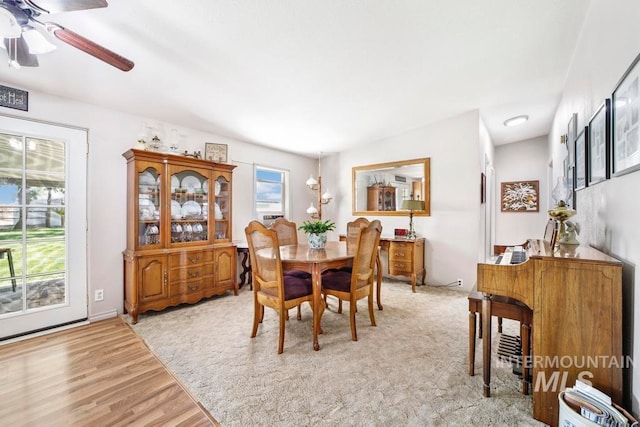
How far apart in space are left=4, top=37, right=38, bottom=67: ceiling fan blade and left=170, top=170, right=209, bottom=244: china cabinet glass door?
5.14ft

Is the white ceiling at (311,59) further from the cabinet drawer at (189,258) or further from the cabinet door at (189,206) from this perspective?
the cabinet drawer at (189,258)

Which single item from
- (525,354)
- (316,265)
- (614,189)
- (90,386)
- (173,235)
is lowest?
(90,386)

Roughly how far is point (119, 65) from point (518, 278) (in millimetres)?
2702

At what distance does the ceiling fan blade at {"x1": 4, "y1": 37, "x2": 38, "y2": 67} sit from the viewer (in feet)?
5.12

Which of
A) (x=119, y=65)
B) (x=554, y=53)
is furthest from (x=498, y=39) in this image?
(x=119, y=65)

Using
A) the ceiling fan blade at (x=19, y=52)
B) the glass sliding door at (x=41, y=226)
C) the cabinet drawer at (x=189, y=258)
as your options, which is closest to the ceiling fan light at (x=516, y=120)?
the cabinet drawer at (x=189, y=258)

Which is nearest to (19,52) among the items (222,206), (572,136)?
(222,206)

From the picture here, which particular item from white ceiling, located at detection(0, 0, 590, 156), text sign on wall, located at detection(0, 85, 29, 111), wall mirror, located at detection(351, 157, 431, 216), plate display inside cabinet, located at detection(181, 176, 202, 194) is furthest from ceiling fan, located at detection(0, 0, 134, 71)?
wall mirror, located at detection(351, 157, 431, 216)

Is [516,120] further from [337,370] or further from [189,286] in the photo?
[189,286]

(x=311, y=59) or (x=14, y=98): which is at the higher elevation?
(x=311, y=59)

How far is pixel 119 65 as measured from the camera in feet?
5.53

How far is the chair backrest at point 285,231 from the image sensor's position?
3.34 m

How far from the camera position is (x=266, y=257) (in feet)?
7.45

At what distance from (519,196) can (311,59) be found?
17.8 feet
